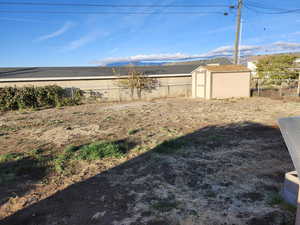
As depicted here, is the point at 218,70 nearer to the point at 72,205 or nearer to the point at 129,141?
the point at 129,141

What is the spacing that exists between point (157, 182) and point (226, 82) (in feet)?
38.8

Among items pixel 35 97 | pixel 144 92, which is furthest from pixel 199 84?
pixel 35 97

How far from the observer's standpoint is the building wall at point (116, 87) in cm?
1389

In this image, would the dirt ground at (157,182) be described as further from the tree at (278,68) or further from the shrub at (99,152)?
the tree at (278,68)

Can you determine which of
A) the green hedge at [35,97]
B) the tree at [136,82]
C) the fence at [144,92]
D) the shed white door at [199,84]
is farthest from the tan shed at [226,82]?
the green hedge at [35,97]

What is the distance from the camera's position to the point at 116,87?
1510 centimetres

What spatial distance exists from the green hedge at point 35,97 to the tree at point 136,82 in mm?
3613

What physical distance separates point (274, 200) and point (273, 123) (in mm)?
4851

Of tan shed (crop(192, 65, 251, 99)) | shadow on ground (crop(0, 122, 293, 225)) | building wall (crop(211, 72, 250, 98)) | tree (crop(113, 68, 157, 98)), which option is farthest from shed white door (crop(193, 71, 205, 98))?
shadow on ground (crop(0, 122, 293, 225))

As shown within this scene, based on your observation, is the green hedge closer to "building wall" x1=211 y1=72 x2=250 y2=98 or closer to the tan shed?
the tan shed

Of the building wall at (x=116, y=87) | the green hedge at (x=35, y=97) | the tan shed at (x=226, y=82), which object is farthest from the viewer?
the building wall at (x=116, y=87)

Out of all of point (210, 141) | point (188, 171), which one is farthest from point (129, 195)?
point (210, 141)

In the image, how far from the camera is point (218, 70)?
508 inches

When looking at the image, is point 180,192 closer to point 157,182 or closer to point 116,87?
point 157,182
